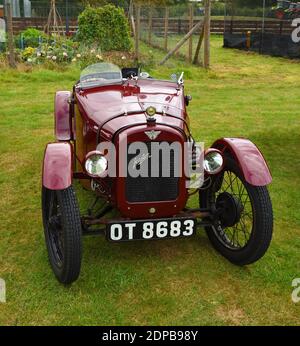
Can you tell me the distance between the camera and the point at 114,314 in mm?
3150

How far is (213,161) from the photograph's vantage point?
3654 mm

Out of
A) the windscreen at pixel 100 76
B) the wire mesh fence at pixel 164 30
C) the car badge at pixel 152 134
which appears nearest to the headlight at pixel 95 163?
the car badge at pixel 152 134

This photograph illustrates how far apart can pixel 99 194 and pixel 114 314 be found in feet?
3.43

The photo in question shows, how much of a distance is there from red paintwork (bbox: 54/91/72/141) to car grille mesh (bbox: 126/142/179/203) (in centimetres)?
175

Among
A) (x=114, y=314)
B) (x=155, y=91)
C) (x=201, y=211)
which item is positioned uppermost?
(x=155, y=91)

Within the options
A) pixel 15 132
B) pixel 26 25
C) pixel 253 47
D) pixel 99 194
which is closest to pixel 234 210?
pixel 99 194

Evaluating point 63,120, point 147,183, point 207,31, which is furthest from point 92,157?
point 207,31

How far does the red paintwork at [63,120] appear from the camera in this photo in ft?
16.3

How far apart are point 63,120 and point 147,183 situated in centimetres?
196

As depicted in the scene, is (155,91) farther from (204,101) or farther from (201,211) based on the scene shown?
Answer: (204,101)

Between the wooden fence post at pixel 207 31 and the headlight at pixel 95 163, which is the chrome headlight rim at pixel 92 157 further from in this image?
the wooden fence post at pixel 207 31

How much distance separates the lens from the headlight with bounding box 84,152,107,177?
341 cm

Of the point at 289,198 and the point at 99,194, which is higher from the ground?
the point at 99,194

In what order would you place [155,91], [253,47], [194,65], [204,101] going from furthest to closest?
[253,47] < [194,65] < [204,101] < [155,91]
